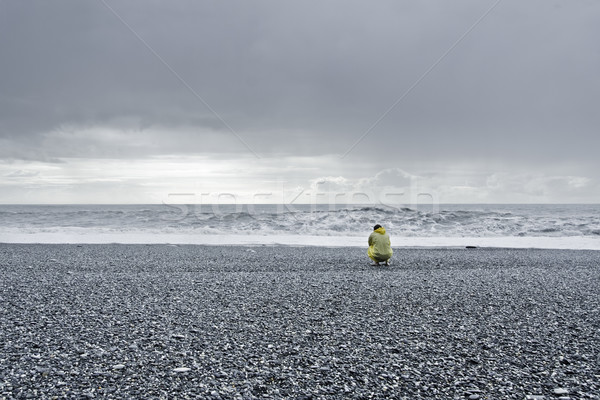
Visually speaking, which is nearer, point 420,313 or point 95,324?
point 95,324

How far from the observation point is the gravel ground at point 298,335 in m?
4.24

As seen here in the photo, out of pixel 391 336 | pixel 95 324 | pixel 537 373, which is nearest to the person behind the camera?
pixel 537 373

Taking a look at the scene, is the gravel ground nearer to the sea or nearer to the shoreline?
the shoreline

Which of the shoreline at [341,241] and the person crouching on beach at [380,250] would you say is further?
the shoreline at [341,241]

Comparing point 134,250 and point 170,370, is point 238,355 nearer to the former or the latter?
point 170,370

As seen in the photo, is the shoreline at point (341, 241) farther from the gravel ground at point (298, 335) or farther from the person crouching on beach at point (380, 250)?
the gravel ground at point (298, 335)

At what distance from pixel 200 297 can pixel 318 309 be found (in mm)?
2435

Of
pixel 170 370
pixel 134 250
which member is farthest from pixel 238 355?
pixel 134 250

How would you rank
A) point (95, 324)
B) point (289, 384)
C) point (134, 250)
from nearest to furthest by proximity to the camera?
1. point (289, 384)
2. point (95, 324)
3. point (134, 250)

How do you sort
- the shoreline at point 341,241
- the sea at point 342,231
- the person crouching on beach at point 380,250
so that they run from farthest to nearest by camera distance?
the sea at point 342,231 < the shoreline at point 341,241 < the person crouching on beach at point 380,250

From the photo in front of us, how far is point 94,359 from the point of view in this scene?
4785mm

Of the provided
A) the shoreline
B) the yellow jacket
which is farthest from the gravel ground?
the shoreline

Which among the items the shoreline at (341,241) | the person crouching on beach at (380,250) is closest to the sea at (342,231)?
the shoreline at (341,241)

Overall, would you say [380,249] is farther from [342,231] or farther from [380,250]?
[342,231]
